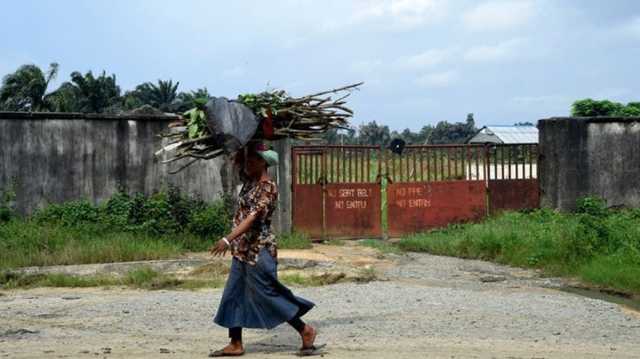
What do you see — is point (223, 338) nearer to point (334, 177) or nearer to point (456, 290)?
point (456, 290)

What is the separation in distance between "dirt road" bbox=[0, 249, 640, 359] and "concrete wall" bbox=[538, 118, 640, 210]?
18.3 feet

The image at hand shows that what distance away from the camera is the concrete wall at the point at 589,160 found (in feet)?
53.7

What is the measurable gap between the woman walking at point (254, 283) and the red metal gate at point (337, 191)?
8.52m

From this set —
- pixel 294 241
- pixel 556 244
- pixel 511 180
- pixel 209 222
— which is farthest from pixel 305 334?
pixel 511 180

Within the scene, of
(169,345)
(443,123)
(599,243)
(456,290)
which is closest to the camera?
(169,345)

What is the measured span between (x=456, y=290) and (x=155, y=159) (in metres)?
6.22

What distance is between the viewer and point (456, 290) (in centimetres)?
1048

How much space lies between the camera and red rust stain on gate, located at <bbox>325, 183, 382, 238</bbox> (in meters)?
15.7

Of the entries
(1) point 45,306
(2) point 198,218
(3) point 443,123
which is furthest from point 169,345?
(3) point 443,123

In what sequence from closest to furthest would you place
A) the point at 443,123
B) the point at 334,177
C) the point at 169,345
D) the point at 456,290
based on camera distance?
the point at 169,345 < the point at 456,290 < the point at 334,177 < the point at 443,123

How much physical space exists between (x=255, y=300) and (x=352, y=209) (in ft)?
30.3

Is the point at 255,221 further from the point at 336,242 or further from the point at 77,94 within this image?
the point at 77,94

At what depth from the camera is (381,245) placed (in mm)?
15289

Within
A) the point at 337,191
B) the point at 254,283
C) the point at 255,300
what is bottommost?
the point at 255,300
